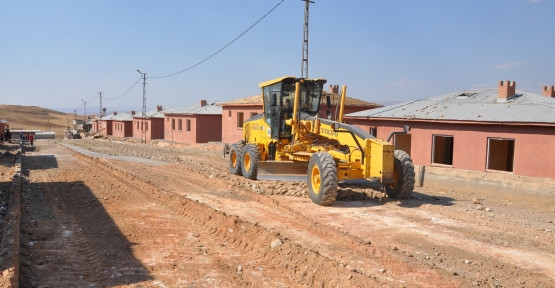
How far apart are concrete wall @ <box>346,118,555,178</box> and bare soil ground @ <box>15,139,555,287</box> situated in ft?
4.14

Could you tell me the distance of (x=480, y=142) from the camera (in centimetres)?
1532

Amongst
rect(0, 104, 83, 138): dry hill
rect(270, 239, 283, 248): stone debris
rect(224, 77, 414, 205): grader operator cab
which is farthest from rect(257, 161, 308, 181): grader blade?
rect(0, 104, 83, 138): dry hill

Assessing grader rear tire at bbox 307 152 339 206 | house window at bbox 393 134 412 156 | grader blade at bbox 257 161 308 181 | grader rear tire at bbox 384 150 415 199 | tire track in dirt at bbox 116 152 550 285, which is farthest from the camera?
house window at bbox 393 134 412 156

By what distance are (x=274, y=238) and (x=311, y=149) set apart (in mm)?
5637

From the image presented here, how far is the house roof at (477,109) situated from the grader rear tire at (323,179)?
261 inches

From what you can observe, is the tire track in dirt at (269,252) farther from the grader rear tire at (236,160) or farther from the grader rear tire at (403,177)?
the grader rear tire at (236,160)

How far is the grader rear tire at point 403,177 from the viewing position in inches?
463

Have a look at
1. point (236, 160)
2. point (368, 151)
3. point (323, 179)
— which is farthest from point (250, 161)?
point (368, 151)

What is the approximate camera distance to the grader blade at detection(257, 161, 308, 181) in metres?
13.4

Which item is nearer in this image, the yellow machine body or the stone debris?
the stone debris

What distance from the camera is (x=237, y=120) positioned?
32156 millimetres

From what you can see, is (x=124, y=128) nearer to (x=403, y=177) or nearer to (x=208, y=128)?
(x=208, y=128)

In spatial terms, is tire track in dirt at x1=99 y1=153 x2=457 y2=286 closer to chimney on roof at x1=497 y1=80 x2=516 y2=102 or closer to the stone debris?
the stone debris

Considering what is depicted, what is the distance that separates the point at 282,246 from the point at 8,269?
3.89 meters
